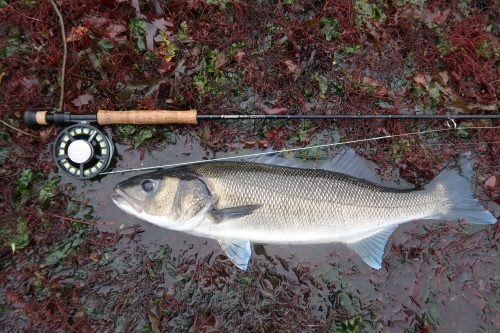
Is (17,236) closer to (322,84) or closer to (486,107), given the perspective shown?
(322,84)

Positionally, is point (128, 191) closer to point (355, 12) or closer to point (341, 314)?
point (341, 314)

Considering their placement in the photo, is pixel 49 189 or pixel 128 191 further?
pixel 49 189

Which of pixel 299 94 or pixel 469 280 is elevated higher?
pixel 299 94

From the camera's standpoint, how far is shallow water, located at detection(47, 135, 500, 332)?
311 cm

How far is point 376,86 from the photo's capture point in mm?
3229

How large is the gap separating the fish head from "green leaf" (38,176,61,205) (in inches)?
35.5

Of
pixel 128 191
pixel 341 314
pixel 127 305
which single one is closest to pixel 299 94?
pixel 128 191

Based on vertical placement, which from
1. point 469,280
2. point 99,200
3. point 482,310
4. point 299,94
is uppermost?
point 299,94

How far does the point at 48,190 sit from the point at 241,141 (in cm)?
207

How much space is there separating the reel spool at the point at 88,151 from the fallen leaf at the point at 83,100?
306mm

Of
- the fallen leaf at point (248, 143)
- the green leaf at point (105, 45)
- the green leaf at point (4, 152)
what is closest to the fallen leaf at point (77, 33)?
the green leaf at point (105, 45)

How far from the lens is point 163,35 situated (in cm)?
316

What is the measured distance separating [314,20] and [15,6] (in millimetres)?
3147

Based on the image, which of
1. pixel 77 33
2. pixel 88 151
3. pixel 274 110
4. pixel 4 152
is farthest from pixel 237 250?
pixel 77 33
